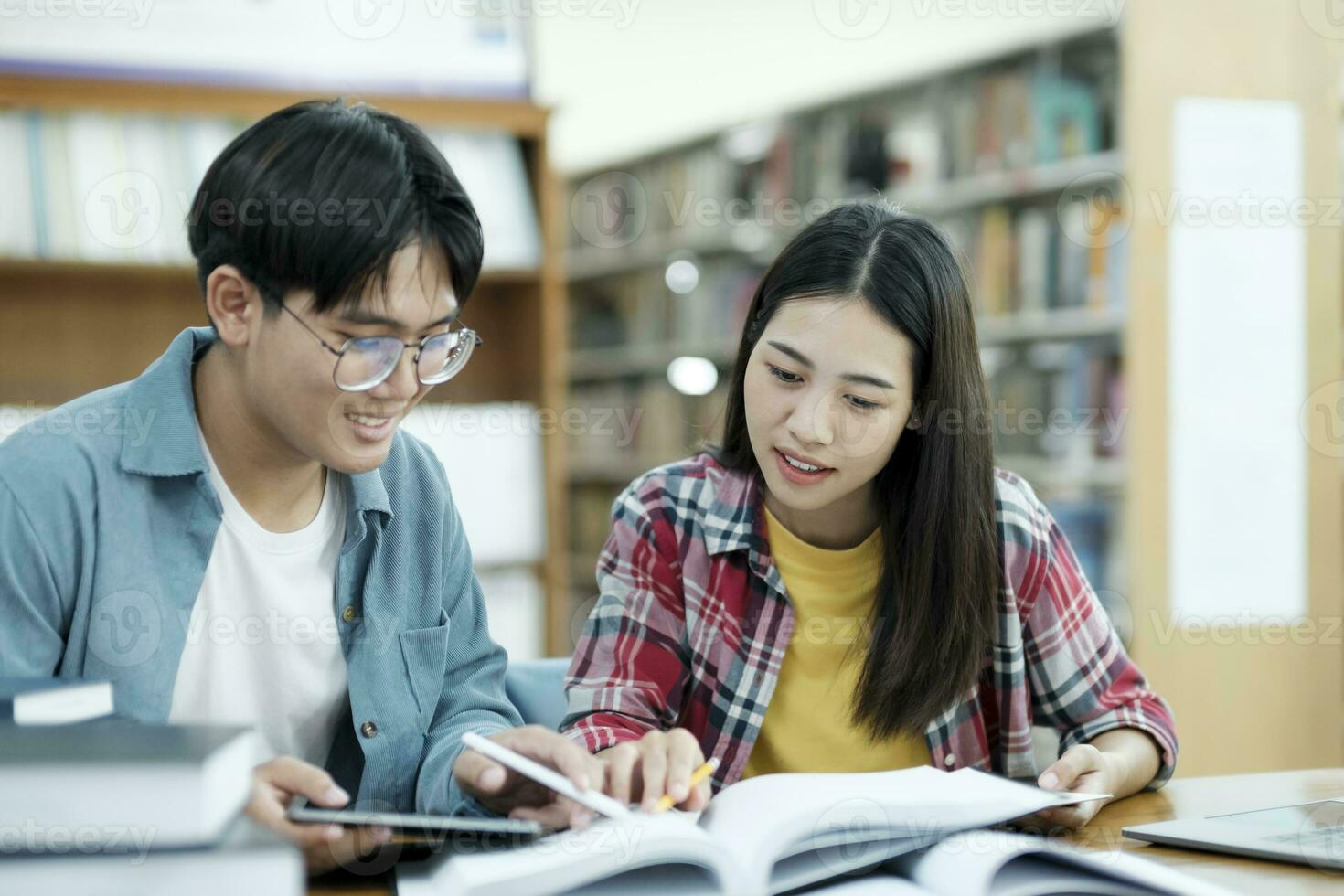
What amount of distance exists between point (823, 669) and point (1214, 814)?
447 mm

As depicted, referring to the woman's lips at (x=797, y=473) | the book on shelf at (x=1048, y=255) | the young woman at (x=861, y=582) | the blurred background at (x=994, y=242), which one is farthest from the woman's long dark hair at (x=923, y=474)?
the book on shelf at (x=1048, y=255)

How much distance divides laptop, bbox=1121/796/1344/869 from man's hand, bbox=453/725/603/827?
0.48 metres

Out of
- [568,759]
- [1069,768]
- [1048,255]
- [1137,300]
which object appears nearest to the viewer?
[568,759]

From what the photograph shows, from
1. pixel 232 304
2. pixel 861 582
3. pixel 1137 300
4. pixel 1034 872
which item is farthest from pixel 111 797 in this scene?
pixel 1137 300

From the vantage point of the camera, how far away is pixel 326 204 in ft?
3.45

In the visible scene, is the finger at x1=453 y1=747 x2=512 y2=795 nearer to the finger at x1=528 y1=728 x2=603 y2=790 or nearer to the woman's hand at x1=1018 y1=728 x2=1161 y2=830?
the finger at x1=528 y1=728 x2=603 y2=790

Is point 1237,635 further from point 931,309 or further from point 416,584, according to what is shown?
point 416,584

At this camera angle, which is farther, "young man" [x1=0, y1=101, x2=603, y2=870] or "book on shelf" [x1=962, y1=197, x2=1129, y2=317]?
"book on shelf" [x1=962, y1=197, x2=1129, y2=317]

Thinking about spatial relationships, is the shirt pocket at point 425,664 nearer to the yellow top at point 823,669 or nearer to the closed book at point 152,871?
the yellow top at point 823,669

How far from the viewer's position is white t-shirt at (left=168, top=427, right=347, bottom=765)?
118 cm

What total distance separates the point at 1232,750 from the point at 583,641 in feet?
8.05

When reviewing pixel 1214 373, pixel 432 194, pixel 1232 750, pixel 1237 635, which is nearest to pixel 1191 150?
pixel 1214 373

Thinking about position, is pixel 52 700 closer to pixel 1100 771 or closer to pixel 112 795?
pixel 112 795

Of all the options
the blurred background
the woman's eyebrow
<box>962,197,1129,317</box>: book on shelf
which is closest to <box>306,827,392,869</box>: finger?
the woman's eyebrow
